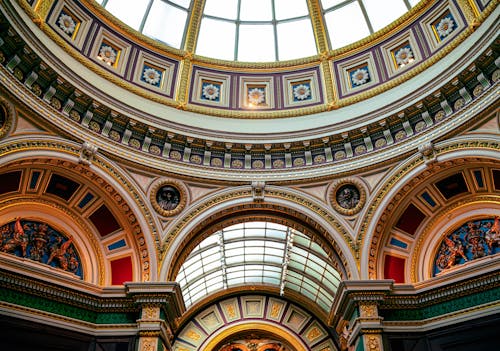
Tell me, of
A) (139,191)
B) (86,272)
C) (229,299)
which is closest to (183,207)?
(139,191)

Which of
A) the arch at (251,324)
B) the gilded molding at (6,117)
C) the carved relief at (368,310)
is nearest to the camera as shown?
the gilded molding at (6,117)

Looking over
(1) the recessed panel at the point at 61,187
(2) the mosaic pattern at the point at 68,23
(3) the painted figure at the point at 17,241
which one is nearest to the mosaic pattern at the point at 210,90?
(2) the mosaic pattern at the point at 68,23

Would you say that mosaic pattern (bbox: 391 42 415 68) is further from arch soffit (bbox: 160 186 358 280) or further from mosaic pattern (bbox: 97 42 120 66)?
mosaic pattern (bbox: 97 42 120 66)

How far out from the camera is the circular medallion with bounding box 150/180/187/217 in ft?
45.4

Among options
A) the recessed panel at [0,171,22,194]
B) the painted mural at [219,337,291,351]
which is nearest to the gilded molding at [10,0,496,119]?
the recessed panel at [0,171,22,194]

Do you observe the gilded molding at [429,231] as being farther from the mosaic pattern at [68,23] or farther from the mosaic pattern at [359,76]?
the mosaic pattern at [68,23]

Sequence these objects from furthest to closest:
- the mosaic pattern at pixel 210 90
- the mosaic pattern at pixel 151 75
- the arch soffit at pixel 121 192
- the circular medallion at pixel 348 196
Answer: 1. the mosaic pattern at pixel 210 90
2. the mosaic pattern at pixel 151 75
3. the circular medallion at pixel 348 196
4. the arch soffit at pixel 121 192

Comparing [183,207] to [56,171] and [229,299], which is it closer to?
[56,171]

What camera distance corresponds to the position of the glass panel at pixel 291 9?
55.9ft

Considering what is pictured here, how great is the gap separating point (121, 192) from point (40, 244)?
2.62 meters

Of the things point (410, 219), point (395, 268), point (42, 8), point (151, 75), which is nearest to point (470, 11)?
point (410, 219)

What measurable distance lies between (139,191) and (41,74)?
4.29 meters

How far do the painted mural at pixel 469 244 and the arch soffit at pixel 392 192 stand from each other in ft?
5.55

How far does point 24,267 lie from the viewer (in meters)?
11.0
